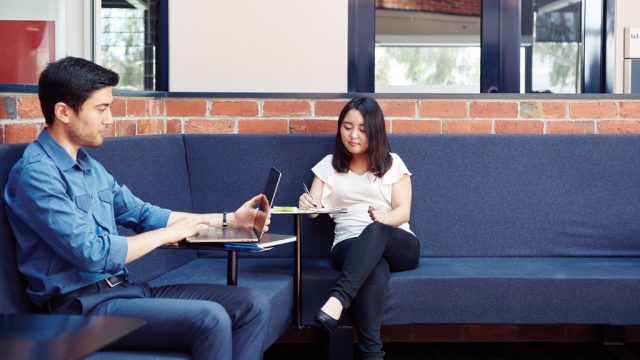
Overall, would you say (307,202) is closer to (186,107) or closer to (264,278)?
(264,278)

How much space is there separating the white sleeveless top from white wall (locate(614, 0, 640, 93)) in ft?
5.16

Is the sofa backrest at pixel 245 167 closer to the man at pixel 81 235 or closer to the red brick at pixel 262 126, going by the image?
the red brick at pixel 262 126

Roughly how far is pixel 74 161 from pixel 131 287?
1.37 feet

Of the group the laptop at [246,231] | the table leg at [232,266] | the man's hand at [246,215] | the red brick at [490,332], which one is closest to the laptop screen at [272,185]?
the laptop at [246,231]

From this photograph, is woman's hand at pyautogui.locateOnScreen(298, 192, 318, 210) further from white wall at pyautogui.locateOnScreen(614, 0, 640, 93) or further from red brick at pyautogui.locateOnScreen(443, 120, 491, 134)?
white wall at pyautogui.locateOnScreen(614, 0, 640, 93)

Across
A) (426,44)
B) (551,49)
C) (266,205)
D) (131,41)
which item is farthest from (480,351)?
(426,44)

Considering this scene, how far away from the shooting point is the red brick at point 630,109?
4223 millimetres

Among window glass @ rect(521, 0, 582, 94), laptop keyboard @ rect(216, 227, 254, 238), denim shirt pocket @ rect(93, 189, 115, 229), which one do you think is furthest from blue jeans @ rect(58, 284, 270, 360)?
window glass @ rect(521, 0, 582, 94)

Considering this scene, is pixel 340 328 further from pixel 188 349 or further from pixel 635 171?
pixel 635 171

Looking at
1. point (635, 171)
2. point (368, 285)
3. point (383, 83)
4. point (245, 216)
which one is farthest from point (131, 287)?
point (383, 83)

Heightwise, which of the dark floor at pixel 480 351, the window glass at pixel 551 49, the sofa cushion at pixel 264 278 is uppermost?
the window glass at pixel 551 49

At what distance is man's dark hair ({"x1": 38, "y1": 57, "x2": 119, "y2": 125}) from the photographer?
2373 millimetres

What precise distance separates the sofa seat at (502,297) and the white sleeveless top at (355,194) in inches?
13.7

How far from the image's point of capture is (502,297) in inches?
134
